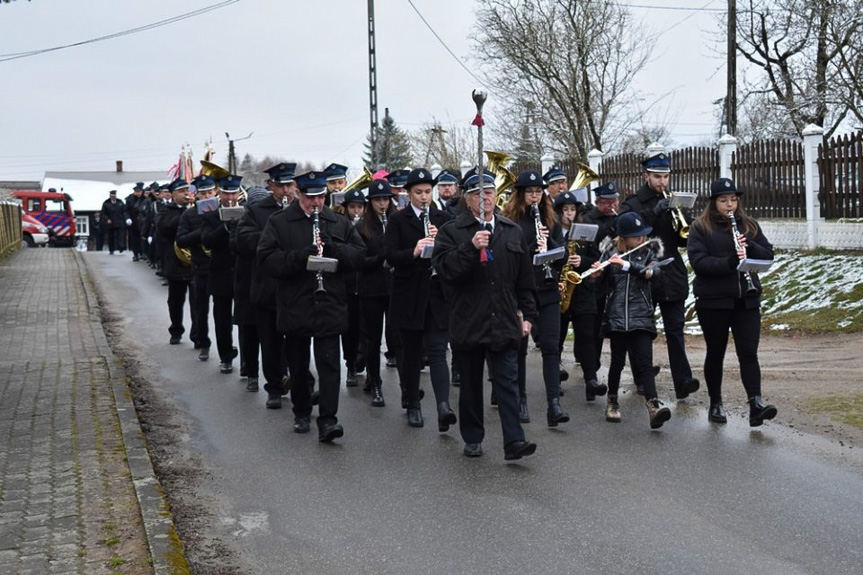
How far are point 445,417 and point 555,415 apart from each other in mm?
890

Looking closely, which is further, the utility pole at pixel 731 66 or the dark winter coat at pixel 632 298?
the utility pole at pixel 731 66

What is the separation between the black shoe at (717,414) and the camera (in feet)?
29.5

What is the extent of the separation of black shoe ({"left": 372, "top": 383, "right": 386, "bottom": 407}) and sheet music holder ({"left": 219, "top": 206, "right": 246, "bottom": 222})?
2049mm

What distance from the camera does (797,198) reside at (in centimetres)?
1909

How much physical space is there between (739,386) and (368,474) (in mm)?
4527

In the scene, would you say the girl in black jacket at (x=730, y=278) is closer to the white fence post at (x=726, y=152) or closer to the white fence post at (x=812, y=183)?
the white fence post at (x=812, y=183)

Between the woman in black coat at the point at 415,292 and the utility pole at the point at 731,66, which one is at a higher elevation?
the utility pole at the point at 731,66

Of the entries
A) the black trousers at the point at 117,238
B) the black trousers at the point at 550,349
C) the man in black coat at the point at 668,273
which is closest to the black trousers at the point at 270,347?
the black trousers at the point at 550,349

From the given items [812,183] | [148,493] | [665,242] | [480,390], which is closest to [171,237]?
[665,242]

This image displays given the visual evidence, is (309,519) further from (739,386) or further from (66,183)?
(66,183)

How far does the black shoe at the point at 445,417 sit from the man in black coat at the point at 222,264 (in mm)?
3519

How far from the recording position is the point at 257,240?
987 centimetres

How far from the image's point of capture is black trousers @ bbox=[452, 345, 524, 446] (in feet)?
25.5

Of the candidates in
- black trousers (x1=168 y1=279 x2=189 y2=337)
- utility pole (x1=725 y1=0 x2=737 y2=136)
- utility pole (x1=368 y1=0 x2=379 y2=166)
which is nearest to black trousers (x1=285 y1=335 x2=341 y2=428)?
black trousers (x1=168 y1=279 x2=189 y2=337)
